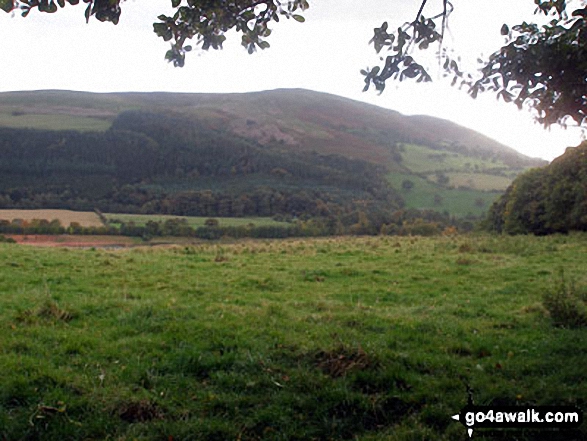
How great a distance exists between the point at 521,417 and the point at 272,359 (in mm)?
2880

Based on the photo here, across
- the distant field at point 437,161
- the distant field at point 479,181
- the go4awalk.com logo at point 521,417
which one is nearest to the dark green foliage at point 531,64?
the go4awalk.com logo at point 521,417

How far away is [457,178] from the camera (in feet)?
249

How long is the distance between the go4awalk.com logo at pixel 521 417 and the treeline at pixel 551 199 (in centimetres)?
2436

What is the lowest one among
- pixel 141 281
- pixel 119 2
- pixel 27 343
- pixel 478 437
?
pixel 141 281

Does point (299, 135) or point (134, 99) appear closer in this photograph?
point (299, 135)

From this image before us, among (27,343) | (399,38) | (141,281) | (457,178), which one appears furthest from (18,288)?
(457,178)

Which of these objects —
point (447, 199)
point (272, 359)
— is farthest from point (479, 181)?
point (272, 359)

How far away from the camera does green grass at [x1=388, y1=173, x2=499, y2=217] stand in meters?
61.7

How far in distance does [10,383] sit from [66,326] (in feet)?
7.64

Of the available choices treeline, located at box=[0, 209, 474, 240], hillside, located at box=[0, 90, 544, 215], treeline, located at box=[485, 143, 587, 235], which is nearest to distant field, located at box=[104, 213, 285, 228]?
treeline, located at box=[0, 209, 474, 240]

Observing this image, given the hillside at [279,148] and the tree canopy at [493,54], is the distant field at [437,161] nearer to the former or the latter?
the hillside at [279,148]

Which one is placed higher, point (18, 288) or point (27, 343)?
point (27, 343)

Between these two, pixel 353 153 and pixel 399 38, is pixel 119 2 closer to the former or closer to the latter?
pixel 399 38

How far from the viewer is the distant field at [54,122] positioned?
77.8m
